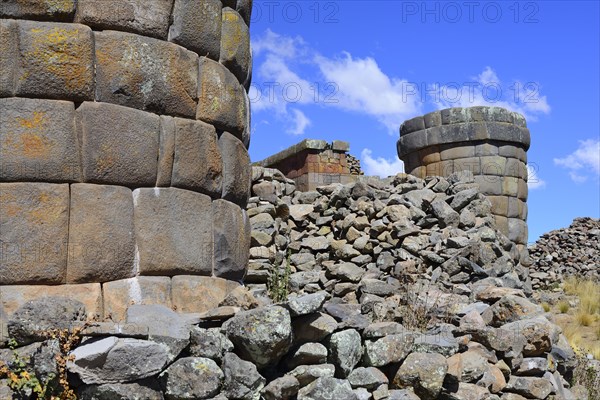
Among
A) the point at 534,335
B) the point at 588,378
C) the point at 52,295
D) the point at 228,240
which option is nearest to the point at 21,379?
the point at 52,295

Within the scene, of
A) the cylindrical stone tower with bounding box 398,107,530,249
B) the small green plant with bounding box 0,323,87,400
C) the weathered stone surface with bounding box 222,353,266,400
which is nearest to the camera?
the small green plant with bounding box 0,323,87,400

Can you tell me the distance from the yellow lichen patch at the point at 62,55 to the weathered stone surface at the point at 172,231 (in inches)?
28.4

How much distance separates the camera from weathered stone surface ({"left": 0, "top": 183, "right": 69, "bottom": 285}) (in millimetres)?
3967

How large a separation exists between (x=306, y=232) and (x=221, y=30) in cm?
463

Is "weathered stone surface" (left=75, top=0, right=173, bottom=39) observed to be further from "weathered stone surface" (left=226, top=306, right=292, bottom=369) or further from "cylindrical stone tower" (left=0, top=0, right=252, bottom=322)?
"weathered stone surface" (left=226, top=306, right=292, bottom=369)

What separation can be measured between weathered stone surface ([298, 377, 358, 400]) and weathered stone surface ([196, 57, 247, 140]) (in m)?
1.77

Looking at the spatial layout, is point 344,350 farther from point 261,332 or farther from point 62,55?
point 62,55

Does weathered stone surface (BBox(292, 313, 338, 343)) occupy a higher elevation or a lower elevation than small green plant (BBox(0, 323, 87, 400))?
higher

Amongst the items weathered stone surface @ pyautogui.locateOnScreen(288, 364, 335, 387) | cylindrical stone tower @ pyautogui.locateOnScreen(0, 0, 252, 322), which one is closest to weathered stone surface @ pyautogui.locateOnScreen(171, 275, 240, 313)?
cylindrical stone tower @ pyautogui.locateOnScreen(0, 0, 252, 322)

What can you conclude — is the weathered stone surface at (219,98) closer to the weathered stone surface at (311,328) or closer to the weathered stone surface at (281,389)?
the weathered stone surface at (311,328)

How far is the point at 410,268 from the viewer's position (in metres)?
7.90

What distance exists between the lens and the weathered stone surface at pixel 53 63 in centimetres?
407

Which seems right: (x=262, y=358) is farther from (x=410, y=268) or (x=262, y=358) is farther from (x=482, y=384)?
(x=410, y=268)

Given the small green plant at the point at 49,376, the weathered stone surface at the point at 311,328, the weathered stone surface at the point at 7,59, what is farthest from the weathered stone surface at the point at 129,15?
the weathered stone surface at the point at 311,328
